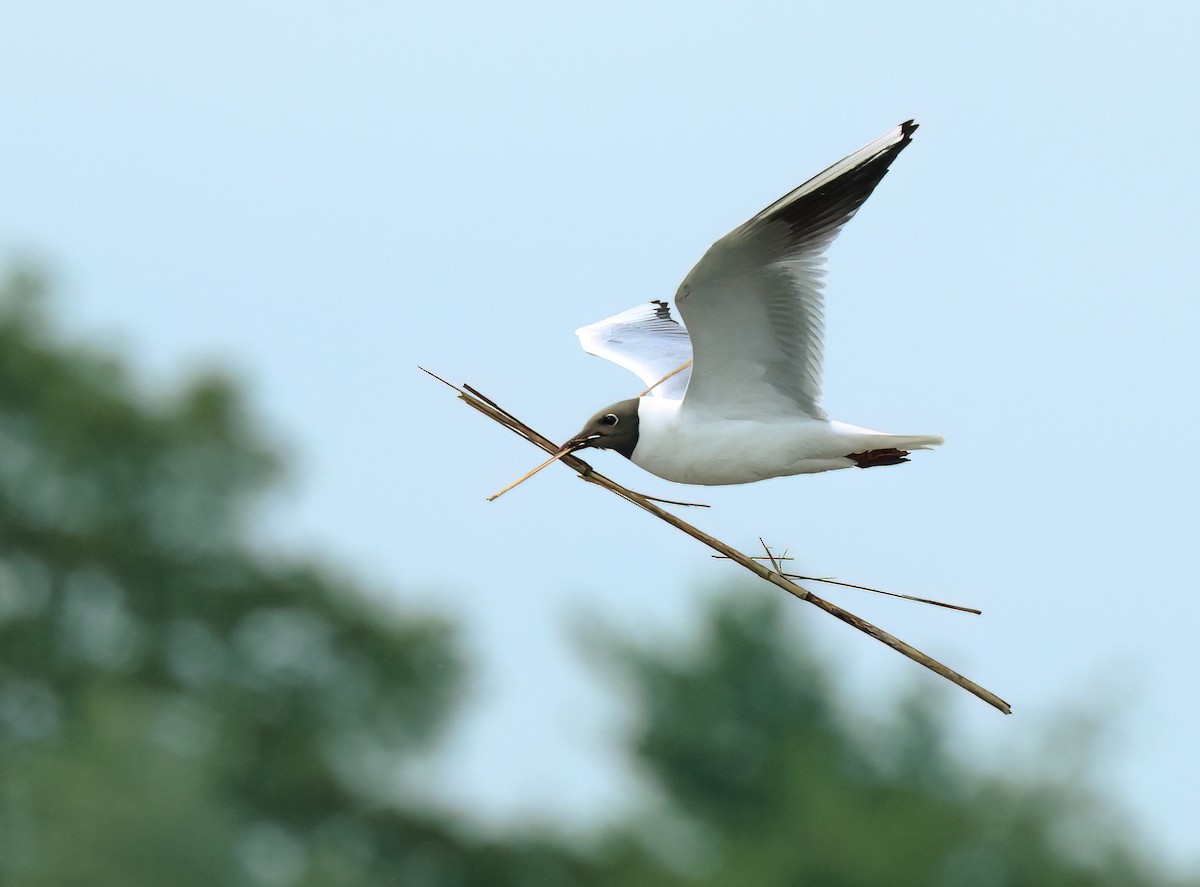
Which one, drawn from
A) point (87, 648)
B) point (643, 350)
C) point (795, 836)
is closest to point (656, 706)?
point (795, 836)

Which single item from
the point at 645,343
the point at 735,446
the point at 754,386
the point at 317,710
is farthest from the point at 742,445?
the point at 317,710

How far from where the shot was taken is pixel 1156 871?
25.8 meters

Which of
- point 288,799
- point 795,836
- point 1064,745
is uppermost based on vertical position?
point 1064,745

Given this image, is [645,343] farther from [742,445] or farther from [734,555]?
[734,555]

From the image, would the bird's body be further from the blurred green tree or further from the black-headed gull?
the blurred green tree

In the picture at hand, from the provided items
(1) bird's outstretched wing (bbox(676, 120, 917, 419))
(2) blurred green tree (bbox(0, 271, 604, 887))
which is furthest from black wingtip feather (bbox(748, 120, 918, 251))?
(2) blurred green tree (bbox(0, 271, 604, 887))

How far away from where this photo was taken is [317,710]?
2817cm

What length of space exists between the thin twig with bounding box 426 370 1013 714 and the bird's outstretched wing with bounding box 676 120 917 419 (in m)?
0.43

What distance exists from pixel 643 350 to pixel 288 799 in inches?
913

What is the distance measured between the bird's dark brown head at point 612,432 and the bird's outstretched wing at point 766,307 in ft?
0.48

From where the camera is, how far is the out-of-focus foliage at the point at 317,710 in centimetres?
2492

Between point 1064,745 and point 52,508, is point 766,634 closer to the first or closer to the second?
point 1064,745

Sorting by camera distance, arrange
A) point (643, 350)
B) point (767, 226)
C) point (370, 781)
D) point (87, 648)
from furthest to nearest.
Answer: point (87, 648), point (370, 781), point (643, 350), point (767, 226)

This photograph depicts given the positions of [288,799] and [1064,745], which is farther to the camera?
[288,799]
